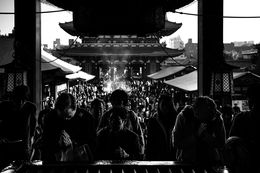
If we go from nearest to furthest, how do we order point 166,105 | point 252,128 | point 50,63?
point 252,128, point 166,105, point 50,63

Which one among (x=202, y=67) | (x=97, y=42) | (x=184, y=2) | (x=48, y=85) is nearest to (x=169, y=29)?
(x=97, y=42)

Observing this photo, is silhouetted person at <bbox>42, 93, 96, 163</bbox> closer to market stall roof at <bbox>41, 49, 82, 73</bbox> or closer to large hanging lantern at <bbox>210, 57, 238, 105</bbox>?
large hanging lantern at <bbox>210, 57, 238, 105</bbox>

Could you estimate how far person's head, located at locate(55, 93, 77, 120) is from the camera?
2.73 metres

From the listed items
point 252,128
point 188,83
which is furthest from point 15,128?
point 188,83

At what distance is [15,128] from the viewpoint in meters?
3.53

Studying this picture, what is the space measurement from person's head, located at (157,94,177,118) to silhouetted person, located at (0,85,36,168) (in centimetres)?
169

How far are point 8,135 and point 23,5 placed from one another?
10.6 feet

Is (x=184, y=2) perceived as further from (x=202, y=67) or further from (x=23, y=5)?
(x=23, y=5)

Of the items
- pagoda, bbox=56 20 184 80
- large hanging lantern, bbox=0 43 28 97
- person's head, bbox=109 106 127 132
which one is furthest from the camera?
pagoda, bbox=56 20 184 80

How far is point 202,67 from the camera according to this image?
6070 mm

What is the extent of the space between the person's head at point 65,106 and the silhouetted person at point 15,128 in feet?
3.31

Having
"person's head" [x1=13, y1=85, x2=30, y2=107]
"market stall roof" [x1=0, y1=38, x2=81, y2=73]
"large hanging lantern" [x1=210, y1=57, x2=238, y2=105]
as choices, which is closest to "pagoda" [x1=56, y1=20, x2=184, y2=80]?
"market stall roof" [x1=0, y1=38, x2=81, y2=73]

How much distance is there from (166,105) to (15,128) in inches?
74.8

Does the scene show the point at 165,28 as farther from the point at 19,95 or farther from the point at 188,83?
the point at 19,95
